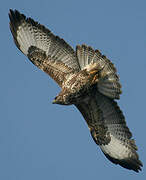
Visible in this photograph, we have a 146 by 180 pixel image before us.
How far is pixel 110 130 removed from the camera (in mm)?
12602

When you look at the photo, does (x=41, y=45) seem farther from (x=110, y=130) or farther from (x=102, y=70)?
(x=110, y=130)

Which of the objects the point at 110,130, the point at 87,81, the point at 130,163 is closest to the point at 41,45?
the point at 87,81

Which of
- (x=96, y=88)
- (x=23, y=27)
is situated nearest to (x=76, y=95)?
(x=96, y=88)

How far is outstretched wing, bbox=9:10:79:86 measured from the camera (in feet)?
42.0

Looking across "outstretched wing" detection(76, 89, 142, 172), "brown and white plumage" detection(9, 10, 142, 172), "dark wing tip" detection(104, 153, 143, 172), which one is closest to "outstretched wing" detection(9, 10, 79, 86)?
"brown and white plumage" detection(9, 10, 142, 172)

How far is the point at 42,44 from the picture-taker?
42.9 feet

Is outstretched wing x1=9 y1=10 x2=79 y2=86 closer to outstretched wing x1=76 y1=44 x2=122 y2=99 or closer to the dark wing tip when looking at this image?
outstretched wing x1=76 y1=44 x2=122 y2=99

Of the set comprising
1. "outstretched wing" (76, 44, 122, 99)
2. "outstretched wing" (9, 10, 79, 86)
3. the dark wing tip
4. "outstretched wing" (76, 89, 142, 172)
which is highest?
→ "outstretched wing" (9, 10, 79, 86)

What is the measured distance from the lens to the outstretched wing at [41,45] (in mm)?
12797

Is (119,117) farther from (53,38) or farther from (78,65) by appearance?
(53,38)

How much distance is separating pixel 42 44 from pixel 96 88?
205cm

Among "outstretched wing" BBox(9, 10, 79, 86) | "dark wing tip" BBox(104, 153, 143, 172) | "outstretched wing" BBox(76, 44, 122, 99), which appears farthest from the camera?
"outstretched wing" BBox(9, 10, 79, 86)

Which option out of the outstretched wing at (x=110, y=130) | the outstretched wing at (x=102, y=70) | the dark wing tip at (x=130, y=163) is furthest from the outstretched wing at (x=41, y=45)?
the dark wing tip at (x=130, y=163)

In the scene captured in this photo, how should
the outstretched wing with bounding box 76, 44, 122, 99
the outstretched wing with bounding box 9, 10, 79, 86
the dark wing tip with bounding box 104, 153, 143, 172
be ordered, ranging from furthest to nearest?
1. the outstretched wing with bounding box 9, 10, 79, 86
2. the dark wing tip with bounding box 104, 153, 143, 172
3. the outstretched wing with bounding box 76, 44, 122, 99
